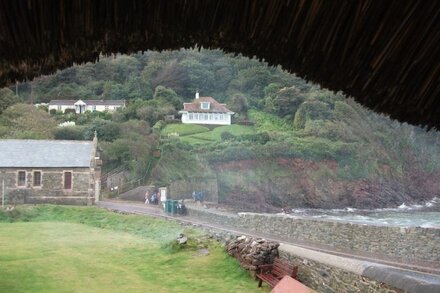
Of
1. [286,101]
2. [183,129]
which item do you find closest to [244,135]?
[183,129]

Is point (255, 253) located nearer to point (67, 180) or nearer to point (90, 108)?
point (67, 180)

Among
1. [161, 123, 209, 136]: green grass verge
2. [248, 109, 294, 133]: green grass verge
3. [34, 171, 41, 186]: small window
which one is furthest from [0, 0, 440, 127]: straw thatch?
[248, 109, 294, 133]: green grass verge

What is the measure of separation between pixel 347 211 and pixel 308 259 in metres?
17.0

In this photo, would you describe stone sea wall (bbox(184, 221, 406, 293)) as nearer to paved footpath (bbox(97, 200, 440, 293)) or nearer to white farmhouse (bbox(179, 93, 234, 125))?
paved footpath (bbox(97, 200, 440, 293))

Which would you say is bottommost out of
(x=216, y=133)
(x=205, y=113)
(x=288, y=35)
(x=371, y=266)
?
(x=371, y=266)

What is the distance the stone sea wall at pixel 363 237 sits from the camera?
29.5 feet

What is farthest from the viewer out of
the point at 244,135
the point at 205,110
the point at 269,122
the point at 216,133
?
the point at 269,122

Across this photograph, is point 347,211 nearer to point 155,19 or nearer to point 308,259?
point 308,259

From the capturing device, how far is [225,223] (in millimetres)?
14547

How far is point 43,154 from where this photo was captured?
65.4 feet

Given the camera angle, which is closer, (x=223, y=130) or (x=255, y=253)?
(x=255, y=253)

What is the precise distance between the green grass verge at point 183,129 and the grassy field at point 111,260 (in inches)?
560

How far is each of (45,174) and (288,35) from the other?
19655 mm

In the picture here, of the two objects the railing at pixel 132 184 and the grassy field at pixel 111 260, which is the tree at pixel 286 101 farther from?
the grassy field at pixel 111 260
